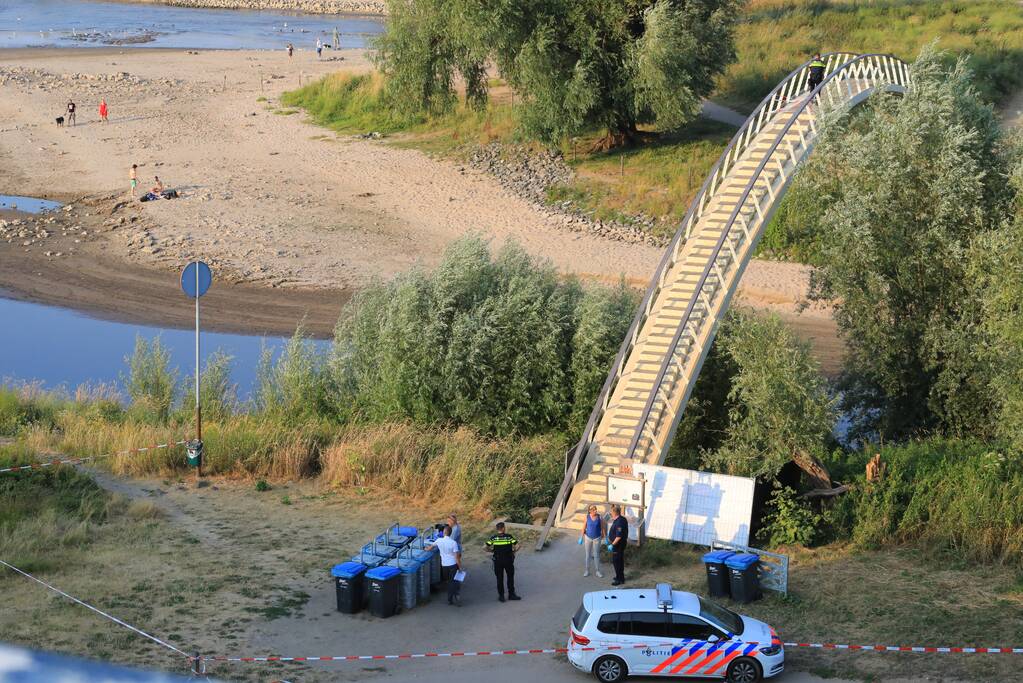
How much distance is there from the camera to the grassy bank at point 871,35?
58875mm

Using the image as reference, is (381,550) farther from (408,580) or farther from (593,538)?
(593,538)

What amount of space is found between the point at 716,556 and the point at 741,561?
415 millimetres

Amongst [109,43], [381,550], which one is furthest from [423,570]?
[109,43]

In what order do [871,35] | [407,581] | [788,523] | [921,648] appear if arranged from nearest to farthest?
[921,648] < [407,581] < [788,523] < [871,35]

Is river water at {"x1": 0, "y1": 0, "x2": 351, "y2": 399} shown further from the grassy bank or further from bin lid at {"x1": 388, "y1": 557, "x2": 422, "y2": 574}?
the grassy bank

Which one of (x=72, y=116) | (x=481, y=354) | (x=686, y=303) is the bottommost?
(x=481, y=354)

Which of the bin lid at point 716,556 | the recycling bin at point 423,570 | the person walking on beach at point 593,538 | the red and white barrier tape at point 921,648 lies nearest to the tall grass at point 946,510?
the bin lid at point 716,556

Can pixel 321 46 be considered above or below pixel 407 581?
above

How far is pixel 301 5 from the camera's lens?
4653 inches

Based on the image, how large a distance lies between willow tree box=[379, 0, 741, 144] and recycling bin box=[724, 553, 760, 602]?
3225 cm

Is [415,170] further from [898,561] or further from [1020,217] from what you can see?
[898,561]

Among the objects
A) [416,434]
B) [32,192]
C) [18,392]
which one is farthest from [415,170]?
[416,434]

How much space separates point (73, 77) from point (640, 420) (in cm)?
5702

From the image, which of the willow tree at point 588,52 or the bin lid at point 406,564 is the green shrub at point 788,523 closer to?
the bin lid at point 406,564
